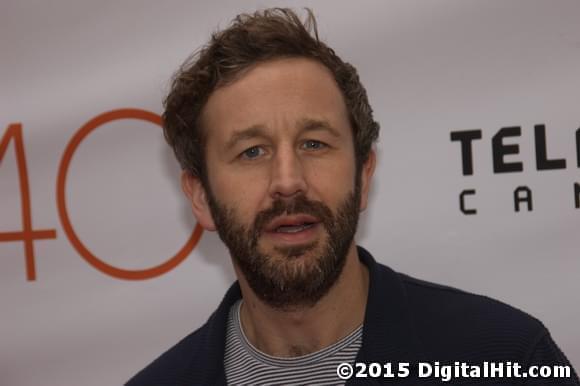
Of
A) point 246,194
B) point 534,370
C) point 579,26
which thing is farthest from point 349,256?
point 579,26

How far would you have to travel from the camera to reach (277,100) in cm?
128

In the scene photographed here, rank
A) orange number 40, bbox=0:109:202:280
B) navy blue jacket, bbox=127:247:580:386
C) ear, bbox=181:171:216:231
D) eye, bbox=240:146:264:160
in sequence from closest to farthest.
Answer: navy blue jacket, bbox=127:247:580:386 < eye, bbox=240:146:264:160 < ear, bbox=181:171:216:231 < orange number 40, bbox=0:109:202:280

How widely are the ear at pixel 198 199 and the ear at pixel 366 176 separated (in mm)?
296

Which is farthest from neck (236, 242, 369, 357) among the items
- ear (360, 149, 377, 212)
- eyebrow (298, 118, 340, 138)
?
eyebrow (298, 118, 340, 138)

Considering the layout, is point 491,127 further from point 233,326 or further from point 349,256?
point 233,326

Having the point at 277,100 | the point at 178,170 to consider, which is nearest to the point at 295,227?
the point at 277,100

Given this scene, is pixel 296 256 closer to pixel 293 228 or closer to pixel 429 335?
pixel 293 228

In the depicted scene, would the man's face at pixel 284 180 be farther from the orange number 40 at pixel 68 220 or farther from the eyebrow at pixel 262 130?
the orange number 40 at pixel 68 220

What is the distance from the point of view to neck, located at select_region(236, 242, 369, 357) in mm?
1297

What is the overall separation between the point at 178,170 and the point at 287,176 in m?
0.56

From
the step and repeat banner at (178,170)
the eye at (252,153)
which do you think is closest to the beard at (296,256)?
the eye at (252,153)

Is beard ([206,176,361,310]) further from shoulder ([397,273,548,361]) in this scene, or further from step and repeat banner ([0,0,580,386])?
step and repeat banner ([0,0,580,386])

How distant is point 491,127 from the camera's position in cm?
151

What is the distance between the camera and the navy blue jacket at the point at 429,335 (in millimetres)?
1187
